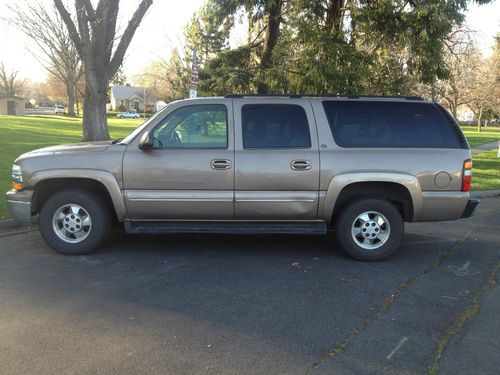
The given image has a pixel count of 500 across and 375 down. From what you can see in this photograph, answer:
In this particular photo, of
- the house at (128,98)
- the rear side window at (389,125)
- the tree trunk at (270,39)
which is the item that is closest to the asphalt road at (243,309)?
the rear side window at (389,125)

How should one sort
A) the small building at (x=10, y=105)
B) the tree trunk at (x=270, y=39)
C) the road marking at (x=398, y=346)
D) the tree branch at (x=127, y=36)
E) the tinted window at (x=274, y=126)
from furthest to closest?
the small building at (x=10, y=105) → the tree trunk at (x=270, y=39) → the tree branch at (x=127, y=36) → the tinted window at (x=274, y=126) → the road marking at (x=398, y=346)

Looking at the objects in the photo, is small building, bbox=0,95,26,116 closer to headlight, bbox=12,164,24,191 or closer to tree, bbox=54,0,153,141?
tree, bbox=54,0,153,141

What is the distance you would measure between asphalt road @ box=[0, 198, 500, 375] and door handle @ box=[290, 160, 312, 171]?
1122 millimetres

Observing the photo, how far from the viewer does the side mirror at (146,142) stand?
5582 millimetres

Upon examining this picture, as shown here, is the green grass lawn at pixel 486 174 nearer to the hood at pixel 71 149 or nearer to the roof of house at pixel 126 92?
the hood at pixel 71 149

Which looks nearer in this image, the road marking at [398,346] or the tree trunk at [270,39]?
the road marking at [398,346]

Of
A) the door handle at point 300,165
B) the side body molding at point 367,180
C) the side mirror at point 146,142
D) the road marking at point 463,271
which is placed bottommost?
the road marking at point 463,271

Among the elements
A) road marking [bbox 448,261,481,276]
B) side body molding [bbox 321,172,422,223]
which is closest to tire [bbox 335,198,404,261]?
side body molding [bbox 321,172,422,223]

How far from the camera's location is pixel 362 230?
593 centimetres

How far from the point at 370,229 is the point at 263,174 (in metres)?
1.46

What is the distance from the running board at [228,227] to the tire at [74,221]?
351mm

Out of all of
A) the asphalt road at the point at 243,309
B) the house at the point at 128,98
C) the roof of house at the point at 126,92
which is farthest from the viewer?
the roof of house at the point at 126,92

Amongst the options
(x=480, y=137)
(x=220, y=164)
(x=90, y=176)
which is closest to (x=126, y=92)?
(x=480, y=137)

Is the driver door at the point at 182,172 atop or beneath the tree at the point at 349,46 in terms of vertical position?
beneath
